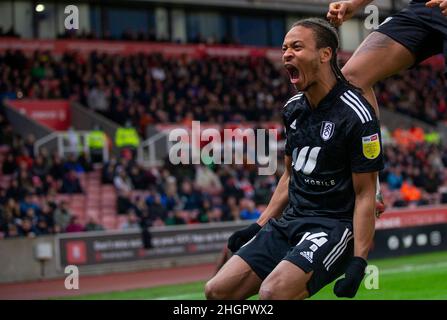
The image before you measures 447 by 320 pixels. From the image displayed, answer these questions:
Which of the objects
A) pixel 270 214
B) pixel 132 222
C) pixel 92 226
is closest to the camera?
pixel 270 214

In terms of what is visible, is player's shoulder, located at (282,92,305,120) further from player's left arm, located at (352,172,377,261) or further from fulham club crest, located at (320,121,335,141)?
player's left arm, located at (352,172,377,261)

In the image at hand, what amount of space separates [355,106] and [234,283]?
4.27 feet

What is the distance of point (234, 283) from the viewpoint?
527cm

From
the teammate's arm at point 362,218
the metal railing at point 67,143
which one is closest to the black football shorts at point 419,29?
the teammate's arm at point 362,218

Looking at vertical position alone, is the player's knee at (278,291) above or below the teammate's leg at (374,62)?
below

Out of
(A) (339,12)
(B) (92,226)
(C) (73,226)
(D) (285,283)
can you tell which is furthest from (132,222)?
(D) (285,283)

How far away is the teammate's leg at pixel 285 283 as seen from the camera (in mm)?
4914

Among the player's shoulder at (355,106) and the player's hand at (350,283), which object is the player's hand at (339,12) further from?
the player's hand at (350,283)

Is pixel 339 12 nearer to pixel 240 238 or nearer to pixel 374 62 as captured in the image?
pixel 374 62

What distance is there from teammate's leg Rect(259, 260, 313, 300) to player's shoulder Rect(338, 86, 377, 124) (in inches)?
38.4

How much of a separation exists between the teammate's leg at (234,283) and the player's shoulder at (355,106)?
44.1 inches

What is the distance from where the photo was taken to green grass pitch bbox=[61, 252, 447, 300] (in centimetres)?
1156
